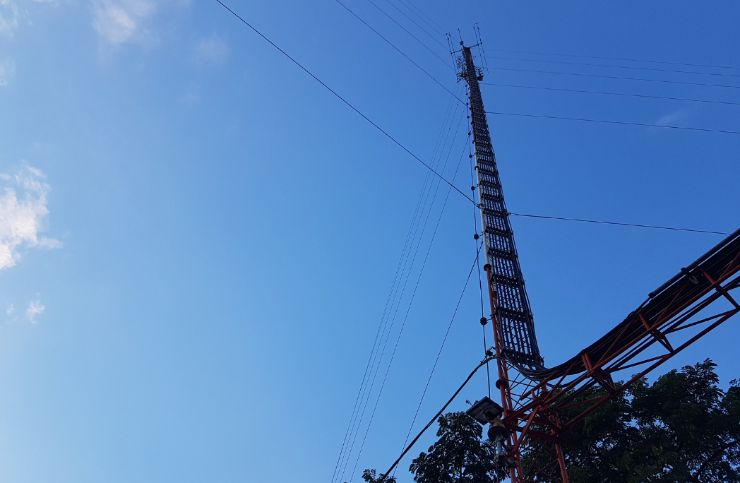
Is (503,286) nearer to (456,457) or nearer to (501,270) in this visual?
(501,270)

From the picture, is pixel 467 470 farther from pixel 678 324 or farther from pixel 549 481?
pixel 678 324

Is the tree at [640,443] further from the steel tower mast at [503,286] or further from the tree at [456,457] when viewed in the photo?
the steel tower mast at [503,286]

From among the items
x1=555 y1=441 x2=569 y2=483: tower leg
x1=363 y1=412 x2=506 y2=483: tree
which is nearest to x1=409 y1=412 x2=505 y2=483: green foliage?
x1=363 y1=412 x2=506 y2=483: tree

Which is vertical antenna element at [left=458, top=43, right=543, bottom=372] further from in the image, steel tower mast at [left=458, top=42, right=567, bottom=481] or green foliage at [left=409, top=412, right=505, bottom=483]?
green foliage at [left=409, top=412, right=505, bottom=483]

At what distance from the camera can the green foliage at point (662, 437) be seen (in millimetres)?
19531

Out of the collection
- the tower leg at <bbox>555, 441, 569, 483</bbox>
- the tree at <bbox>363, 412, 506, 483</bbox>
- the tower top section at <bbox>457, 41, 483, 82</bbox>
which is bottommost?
the tower leg at <bbox>555, 441, 569, 483</bbox>

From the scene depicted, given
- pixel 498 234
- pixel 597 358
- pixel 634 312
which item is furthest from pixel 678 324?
pixel 498 234

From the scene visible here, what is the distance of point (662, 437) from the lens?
2058 cm

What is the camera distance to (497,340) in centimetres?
1786

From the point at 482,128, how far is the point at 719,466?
17000 millimetres

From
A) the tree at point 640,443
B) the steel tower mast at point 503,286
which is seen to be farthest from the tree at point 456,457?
the steel tower mast at point 503,286

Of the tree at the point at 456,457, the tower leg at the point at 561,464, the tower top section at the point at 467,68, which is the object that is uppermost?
the tower top section at the point at 467,68

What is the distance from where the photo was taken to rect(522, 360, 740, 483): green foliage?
1953 cm

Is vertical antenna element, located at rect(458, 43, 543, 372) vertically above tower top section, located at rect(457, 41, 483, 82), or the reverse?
tower top section, located at rect(457, 41, 483, 82)
